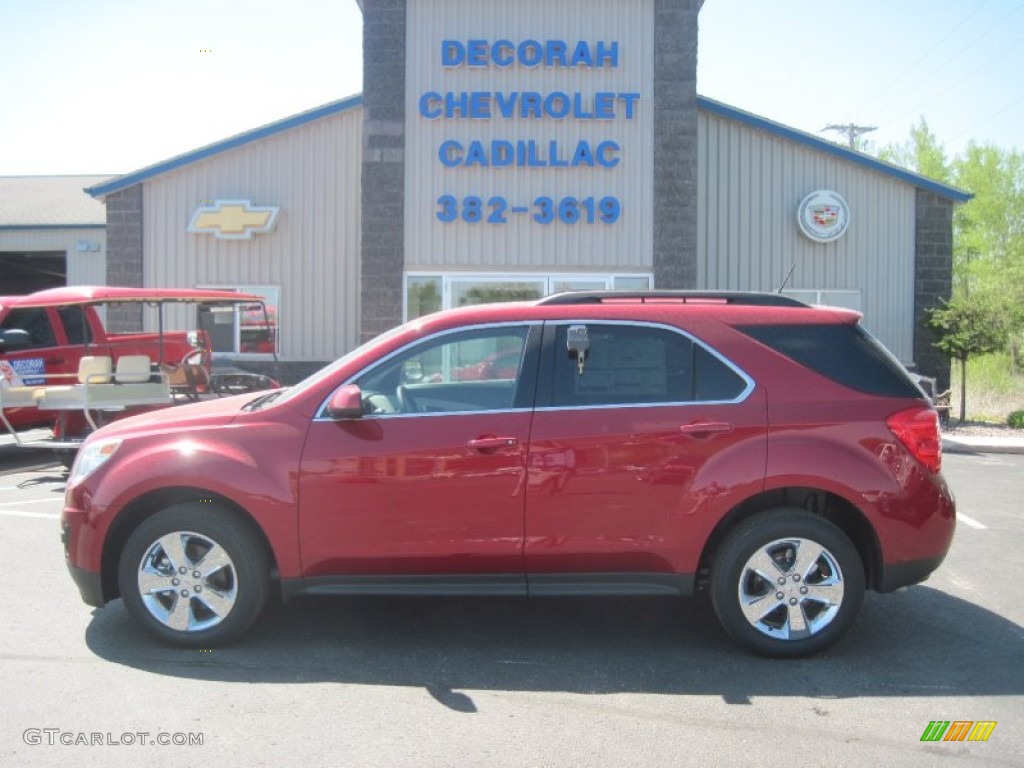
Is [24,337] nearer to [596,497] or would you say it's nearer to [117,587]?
[117,587]

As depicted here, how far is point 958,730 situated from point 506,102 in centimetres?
1370

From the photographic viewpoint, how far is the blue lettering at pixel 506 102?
16344mm

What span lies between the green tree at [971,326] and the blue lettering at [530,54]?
8.21m

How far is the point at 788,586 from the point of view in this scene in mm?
5055

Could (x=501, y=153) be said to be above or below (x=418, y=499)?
above

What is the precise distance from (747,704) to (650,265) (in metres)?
12.6

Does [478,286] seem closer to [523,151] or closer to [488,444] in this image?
[523,151]

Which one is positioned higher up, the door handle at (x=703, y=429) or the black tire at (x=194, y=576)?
the door handle at (x=703, y=429)

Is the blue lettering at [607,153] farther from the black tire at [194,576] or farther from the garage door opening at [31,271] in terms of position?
the garage door opening at [31,271]

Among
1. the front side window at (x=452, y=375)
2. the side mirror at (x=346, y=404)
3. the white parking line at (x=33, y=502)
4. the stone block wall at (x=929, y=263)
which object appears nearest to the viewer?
the side mirror at (x=346, y=404)

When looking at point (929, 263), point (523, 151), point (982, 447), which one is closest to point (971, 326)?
point (929, 263)

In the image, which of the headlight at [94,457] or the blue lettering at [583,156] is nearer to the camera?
the headlight at [94,457]

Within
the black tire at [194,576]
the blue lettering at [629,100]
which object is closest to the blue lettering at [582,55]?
the blue lettering at [629,100]

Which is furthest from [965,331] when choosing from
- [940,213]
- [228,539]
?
[228,539]
